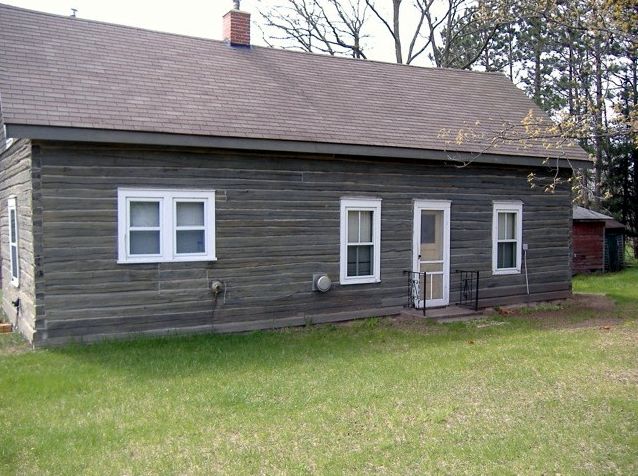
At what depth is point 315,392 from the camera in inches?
297

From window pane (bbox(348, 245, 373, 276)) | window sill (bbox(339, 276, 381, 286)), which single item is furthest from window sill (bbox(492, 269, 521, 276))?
window pane (bbox(348, 245, 373, 276))

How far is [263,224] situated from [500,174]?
20.0ft

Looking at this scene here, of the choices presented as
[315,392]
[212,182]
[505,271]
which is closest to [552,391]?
[315,392]

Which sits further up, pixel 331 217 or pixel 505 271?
pixel 331 217

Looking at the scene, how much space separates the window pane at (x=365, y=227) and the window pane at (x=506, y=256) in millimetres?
3652

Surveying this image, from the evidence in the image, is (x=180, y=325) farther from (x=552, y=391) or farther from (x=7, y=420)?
(x=552, y=391)

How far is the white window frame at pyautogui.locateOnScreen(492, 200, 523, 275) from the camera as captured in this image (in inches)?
576

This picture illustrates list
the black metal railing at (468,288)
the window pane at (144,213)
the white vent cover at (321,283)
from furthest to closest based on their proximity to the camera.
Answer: the black metal railing at (468,288) < the white vent cover at (321,283) < the window pane at (144,213)

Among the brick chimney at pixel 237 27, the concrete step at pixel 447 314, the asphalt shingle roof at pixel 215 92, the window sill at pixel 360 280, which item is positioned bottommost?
the concrete step at pixel 447 314

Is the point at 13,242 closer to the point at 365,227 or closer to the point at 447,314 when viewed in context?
the point at 365,227

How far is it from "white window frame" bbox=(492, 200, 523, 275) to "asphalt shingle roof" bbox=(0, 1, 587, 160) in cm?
122

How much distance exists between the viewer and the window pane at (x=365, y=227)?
505 inches

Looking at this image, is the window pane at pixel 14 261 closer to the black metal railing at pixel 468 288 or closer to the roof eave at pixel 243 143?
the roof eave at pixel 243 143

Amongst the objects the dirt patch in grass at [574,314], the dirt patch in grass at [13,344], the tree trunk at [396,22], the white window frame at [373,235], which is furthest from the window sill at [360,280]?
the tree trunk at [396,22]
